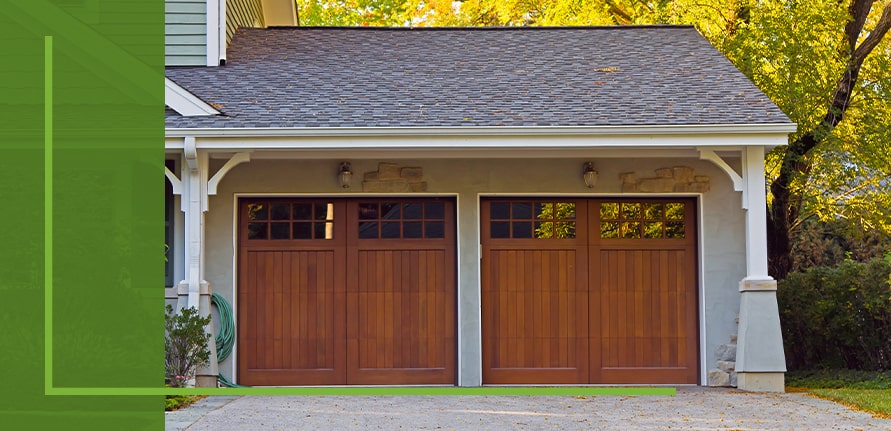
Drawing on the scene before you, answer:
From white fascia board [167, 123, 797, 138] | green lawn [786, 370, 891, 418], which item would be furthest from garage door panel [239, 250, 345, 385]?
green lawn [786, 370, 891, 418]

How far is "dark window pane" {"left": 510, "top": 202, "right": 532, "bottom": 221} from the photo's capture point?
38.6 ft

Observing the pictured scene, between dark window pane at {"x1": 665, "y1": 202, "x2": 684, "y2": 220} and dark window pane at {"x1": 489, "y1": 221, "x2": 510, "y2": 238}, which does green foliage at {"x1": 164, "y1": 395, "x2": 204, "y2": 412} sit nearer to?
dark window pane at {"x1": 489, "y1": 221, "x2": 510, "y2": 238}

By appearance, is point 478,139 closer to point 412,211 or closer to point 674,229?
point 412,211

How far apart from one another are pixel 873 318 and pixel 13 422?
7.88 metres

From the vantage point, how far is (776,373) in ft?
35.1

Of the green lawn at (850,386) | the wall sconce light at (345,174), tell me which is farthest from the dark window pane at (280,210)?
the green lawn at (850,386)

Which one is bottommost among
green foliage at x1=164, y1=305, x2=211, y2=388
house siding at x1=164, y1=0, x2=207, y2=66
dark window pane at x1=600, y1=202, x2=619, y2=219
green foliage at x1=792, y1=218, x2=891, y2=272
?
green foliage at x1=164, y1=305, x2=211, y2=388

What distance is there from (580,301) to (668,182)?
56.7 inches

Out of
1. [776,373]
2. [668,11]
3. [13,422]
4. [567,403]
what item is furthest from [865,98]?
[13,422]

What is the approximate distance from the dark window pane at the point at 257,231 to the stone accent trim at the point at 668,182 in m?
3.52

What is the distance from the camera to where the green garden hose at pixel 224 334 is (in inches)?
439

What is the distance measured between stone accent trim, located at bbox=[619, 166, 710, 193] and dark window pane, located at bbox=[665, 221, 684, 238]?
352 mm

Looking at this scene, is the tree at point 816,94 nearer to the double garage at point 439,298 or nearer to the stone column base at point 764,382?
the double garage at point 439,298

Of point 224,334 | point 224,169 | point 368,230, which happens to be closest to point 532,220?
point 368,230
